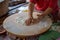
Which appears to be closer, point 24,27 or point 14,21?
point 24,27

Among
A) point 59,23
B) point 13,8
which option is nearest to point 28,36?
point 59,23

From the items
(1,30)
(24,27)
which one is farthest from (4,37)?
(24,27)

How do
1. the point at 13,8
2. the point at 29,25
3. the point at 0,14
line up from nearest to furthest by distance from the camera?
the point at 29,25
the point at 0,14
the point at 13,8

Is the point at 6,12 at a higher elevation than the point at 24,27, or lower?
lower

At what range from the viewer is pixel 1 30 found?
1.61 meters

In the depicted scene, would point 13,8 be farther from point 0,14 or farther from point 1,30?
point 1,30

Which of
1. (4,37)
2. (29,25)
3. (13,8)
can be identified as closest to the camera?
(29,25)

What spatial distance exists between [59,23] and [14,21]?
1.71 feet

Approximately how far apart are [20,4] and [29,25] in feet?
3.50

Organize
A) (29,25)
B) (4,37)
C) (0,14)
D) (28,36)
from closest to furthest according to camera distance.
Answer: (28,36) → (29,25) → (4,37) → (0,14)

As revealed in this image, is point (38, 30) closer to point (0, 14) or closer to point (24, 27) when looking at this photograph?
point (24, 27)

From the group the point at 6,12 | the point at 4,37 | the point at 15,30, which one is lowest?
the point at 4,37

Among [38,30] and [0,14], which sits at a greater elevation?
[38,30]

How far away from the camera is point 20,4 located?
222 centimetres
